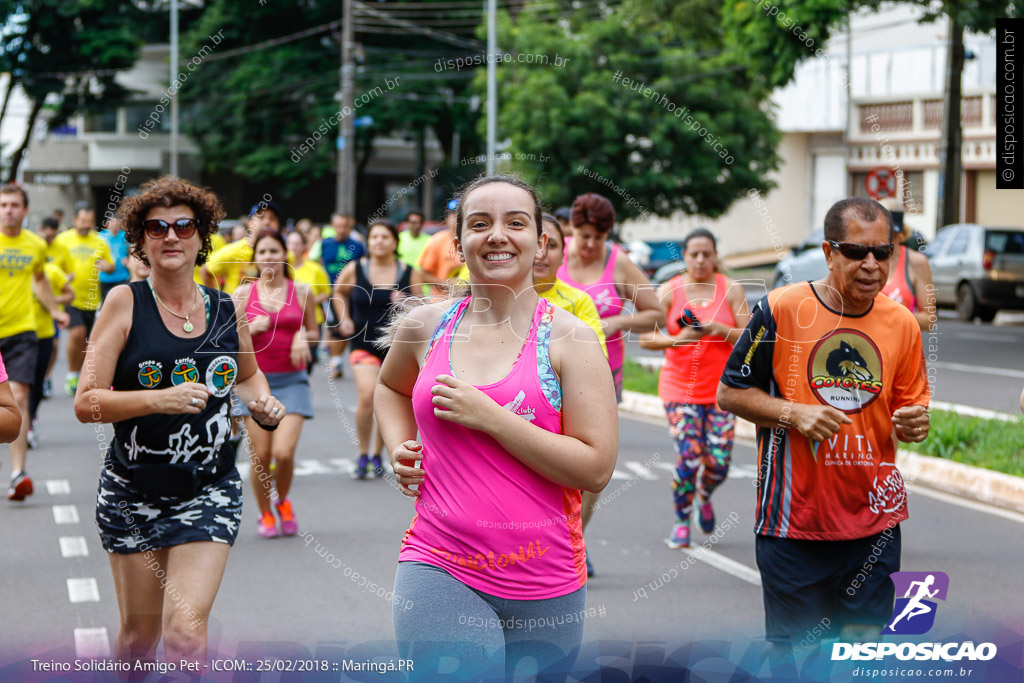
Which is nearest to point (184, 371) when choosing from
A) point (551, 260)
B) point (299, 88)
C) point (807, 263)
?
point (551, 260)

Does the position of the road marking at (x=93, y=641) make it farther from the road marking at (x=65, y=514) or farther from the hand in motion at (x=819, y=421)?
the hand in motion at (x=819, y=421)

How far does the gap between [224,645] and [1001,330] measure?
61.6 ft

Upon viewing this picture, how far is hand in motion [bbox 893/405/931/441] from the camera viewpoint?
382 cm

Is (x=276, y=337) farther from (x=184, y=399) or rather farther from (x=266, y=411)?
(x=184, y=399)

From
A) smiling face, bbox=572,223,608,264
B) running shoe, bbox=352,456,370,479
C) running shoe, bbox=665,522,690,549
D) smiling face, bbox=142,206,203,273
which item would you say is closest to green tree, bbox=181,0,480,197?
running shoe, bbox=352,456,370,479

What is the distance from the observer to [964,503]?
8.31m

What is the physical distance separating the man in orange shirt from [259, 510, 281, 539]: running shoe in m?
4.18

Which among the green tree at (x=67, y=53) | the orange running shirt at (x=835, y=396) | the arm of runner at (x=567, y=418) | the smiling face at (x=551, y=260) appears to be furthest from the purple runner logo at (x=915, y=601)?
the green tree at (x=67, y=53)

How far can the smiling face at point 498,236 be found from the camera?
9.68 feet

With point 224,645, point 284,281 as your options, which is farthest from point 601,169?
point 224,645

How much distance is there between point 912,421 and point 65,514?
5861 millimetres

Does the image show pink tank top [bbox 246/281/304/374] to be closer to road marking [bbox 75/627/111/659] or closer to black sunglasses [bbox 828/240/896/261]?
road marking [bbox 75/627/111/659]

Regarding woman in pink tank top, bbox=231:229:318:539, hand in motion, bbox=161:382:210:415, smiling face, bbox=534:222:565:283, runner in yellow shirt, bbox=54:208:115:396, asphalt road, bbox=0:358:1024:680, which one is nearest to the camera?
hand in motion, bbox=161:382:210:415

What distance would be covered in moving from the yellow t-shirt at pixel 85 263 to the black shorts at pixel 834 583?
984 cm
